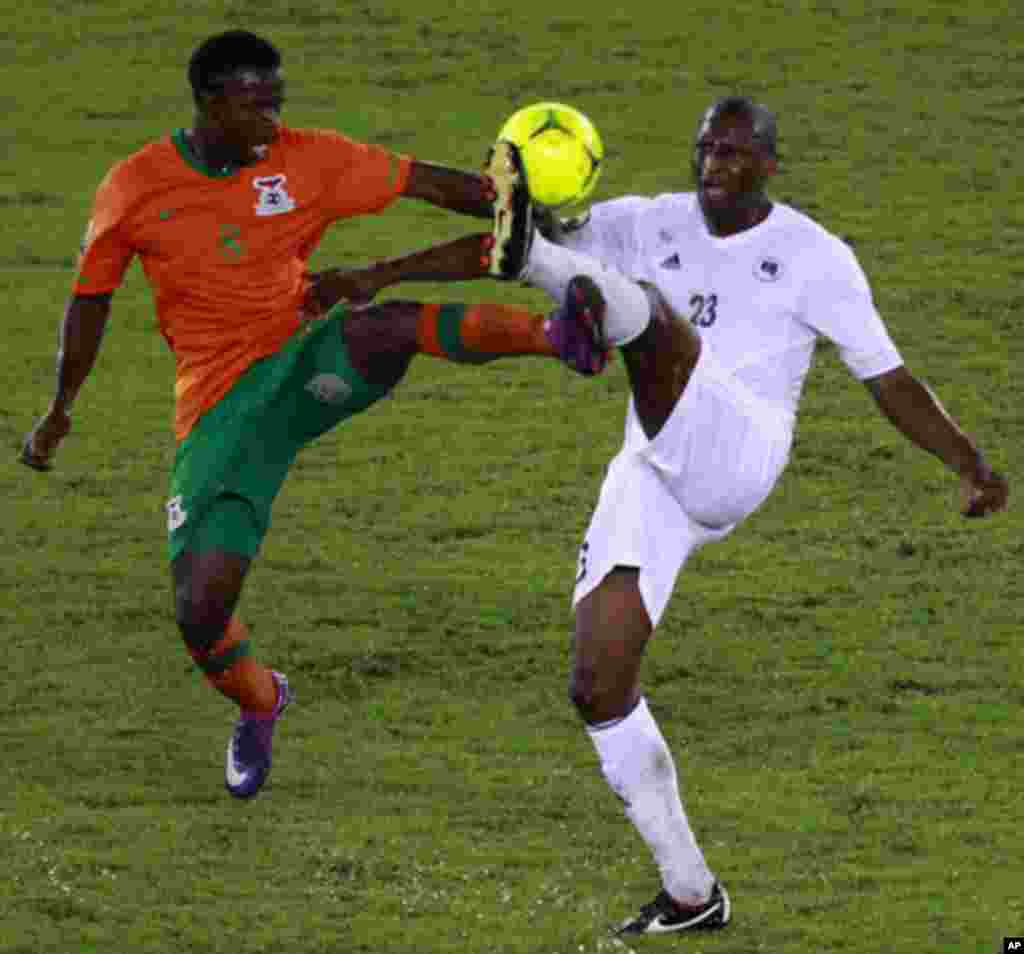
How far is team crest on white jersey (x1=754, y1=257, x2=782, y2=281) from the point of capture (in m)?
10.3

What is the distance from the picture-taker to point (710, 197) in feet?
34.1

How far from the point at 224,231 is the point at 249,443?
76cm

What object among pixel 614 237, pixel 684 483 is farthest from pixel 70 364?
pixel 684 483

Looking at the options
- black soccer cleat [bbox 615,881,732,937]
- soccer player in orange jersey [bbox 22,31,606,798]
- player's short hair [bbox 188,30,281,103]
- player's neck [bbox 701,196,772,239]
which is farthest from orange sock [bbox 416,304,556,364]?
black soccer cleat [bbox 615,881,732,937]

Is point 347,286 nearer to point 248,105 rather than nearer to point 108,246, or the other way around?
point 248,105

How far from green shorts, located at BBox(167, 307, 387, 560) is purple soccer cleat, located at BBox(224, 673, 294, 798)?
0.86 m

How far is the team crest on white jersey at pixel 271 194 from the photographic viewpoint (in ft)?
36.1

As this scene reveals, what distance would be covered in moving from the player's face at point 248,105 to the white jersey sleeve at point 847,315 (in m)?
2.02

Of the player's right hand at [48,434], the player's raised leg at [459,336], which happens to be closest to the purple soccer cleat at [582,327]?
the player's raised leg at [459,336]

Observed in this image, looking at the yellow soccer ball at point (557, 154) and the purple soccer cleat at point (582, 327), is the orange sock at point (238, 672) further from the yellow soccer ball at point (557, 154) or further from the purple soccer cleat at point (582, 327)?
the purple soccer cleat at point (582, 327)

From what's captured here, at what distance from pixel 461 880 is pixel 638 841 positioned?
785 mm

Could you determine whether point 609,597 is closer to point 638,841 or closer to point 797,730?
point 638,841

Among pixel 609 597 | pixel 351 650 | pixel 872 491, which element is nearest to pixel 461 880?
pixel 609 597

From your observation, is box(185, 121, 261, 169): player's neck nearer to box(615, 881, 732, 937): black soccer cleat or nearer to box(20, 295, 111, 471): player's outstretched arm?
box(20, 295, 111, 471): player's outstretched arm
